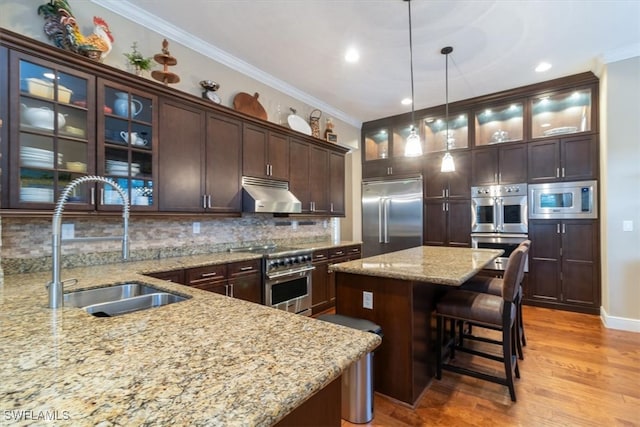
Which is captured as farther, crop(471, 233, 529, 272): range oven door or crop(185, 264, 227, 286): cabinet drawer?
crop(471, 233, 529, 272): range oven door

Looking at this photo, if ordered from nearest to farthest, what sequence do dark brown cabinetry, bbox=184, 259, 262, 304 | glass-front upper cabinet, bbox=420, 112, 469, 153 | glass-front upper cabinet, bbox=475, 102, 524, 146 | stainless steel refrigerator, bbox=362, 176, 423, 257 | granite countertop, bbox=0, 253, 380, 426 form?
granite countertop, bbox=0, 253, 380, 426 → dark brown cabinetry, bbox=184, 259, 262, 304 → glass-front upper cabinet, bbox=475, 102, 524, 146 → glass-front upper cabinet, bbox=420, 112, 469, 153 → stainless steel refrigerator, bbox=362, 176, 423, 257

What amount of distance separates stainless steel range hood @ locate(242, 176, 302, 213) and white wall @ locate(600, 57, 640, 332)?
11.9 ft

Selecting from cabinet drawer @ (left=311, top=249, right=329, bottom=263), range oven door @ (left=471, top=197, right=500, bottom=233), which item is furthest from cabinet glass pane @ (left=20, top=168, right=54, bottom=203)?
range oven door @ (left=471, top=197, right=500, bottom=233)

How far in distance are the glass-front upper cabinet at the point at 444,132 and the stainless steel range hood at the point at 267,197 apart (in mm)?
2687

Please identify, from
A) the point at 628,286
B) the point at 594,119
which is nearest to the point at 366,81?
the point at 594,119

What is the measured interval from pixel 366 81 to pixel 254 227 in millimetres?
2485

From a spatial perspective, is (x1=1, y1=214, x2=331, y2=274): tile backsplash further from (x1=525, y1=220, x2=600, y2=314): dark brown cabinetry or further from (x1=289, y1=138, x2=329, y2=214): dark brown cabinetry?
(x1=525, y1=220, x2=600, y2=314): dark brown cabinetry

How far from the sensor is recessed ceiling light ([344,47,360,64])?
3.19 m

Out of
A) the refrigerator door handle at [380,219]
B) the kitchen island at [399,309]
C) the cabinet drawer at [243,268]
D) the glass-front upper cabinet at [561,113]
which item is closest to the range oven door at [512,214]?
the glass-front upper cabinet at [561,113]

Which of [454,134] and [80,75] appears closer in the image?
[80,75]

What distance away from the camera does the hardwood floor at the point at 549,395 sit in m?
1.81

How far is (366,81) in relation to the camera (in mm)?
3930

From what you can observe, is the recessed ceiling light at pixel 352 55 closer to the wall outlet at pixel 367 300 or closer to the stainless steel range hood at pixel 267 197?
the stainless steel range hood at pixel 267 197

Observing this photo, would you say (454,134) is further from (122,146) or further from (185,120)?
(122,146)
